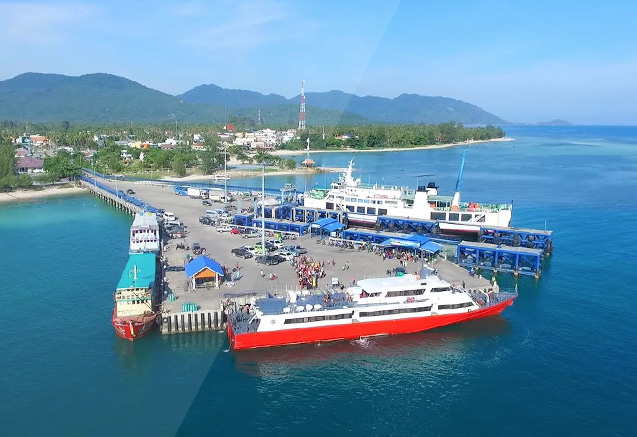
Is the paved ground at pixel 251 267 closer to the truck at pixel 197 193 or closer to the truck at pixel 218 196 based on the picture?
the truck at pixel 218 196

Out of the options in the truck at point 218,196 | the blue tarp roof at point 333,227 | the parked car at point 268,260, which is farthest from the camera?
the truck at point 218,196

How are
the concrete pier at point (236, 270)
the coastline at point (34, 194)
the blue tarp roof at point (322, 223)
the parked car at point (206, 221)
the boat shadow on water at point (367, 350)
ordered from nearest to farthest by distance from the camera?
1. the boat shadow on water at point (367, 350)
2. the concrete pier at point (236, 270)
3. the blue tarp roof at point (322, 223)
4. the parked car at point (206, 221)
5. the coastline at point (34, 194)

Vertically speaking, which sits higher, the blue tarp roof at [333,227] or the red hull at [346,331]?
the blue tarp roof at [333,227]

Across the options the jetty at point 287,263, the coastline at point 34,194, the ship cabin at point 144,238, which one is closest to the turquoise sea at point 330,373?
the jetty at point 287,263

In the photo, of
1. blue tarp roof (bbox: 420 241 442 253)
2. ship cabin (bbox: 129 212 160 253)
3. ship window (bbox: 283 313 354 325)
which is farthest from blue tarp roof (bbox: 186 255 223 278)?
blue tarp roof (bbox: 420 241 442 253)

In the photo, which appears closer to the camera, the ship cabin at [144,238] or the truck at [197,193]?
the ship cabin at [144,238]

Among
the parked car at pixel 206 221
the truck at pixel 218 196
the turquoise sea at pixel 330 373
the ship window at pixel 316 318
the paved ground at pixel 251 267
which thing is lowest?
the turquoise sea at pixel 330 373

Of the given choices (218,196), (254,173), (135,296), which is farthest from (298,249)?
(254,173)
